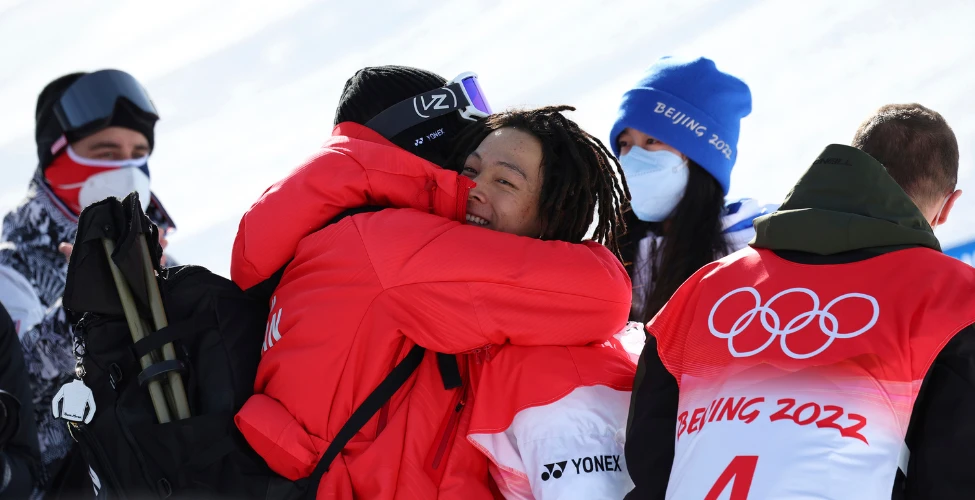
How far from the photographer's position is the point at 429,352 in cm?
268

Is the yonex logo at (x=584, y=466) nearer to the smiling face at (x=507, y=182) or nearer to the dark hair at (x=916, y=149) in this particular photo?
the smiling face at (x=507, y=182)

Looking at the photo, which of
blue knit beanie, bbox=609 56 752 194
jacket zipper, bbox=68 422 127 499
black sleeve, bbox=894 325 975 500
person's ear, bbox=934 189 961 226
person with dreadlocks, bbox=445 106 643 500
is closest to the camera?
black sleeve, bbox=894 325 975 500

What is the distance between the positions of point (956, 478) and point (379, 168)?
1.56 m

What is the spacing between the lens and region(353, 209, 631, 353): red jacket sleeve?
2479 millimetres

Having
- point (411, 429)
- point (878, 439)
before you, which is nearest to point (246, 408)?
point (411, 429)

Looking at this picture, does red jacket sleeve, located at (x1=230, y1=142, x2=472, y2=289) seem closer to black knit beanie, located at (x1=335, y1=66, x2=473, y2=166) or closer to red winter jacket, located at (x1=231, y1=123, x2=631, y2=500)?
red winter jacket, located at (x1=231, y1=123, x2=631, y2=500)

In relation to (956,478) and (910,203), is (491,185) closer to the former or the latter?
(910,203)

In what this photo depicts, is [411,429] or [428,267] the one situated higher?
[428,267]

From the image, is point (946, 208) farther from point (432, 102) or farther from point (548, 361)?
point (432, 102)

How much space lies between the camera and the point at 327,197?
2689 millimetres

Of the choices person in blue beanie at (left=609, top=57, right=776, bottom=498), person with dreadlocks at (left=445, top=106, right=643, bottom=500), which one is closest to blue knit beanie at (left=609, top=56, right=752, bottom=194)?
person in blue beanie at (left=609, top=57, right=776, bottom=498)

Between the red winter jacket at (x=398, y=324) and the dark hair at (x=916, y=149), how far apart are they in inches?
31.9

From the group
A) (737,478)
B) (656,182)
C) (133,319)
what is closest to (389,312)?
(133,319)

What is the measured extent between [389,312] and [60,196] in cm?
294
